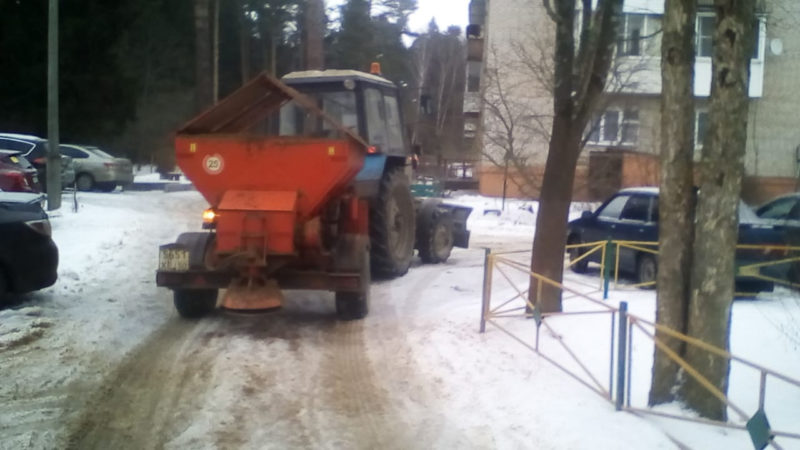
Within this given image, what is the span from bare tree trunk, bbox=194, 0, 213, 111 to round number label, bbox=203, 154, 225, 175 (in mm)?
23244

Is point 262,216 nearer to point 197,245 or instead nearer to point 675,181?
point 197,245

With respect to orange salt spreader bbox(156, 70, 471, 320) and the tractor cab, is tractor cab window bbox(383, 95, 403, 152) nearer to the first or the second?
the tractor cab

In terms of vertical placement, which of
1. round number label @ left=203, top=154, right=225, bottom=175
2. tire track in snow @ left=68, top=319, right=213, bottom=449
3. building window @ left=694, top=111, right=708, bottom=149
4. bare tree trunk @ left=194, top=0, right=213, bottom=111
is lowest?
tire track in snow @ left=68, top=319, right=213, bottom=449

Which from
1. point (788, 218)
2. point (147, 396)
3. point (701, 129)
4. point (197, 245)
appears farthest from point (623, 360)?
point (701, 129)

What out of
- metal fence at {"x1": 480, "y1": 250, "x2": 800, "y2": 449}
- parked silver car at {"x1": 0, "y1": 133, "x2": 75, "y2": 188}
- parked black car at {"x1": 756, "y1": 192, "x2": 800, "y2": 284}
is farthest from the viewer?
parked silver car at {"x1": 0, "y1": 133, "x2": 75, "y2": 188}

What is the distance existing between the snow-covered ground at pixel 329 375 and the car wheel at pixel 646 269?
1551 mm

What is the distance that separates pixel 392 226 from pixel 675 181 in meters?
7.12

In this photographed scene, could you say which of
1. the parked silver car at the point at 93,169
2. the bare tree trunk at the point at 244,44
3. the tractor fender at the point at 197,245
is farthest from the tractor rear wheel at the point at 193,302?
the bare tree trunk at the point at 244,44

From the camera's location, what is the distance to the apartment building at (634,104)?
98.7 ft

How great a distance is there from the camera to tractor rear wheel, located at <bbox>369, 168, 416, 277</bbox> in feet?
44.6

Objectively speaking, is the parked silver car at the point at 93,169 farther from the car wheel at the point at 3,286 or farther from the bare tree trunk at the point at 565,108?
the bare tree trunk at the point at 565,108

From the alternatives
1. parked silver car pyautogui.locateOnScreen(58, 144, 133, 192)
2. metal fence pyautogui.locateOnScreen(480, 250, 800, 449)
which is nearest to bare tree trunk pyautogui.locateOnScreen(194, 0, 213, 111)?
parked silver car pyautogui.locateOnScreen(58, 144, 133, 192)

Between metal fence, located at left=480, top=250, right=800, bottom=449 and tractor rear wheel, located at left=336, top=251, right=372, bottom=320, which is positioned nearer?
metal fence, located at left=480, top=250, right=800, bottom=449

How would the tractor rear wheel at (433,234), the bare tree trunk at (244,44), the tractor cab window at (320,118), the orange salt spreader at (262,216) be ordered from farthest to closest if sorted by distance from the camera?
the bare tree trunk at (244,44) < the tractor rear wheel at (433,234) < the tractor cab window at (320,118) < the orange salt spreader at (262,216)
